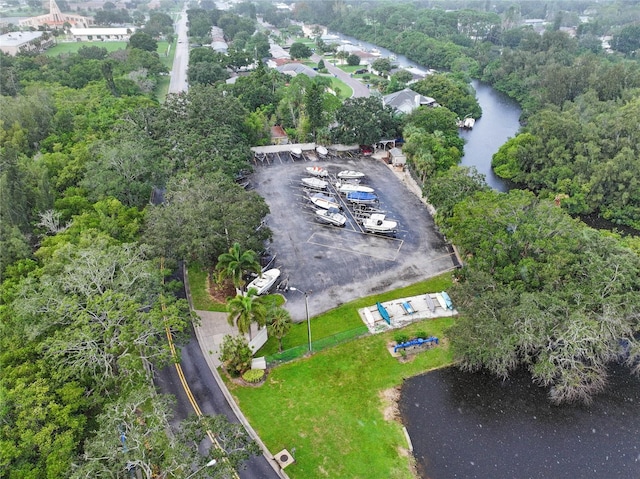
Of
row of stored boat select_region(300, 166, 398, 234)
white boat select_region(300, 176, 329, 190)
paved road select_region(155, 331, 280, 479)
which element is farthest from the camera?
white boat select_region(300, 176, 329, 190)

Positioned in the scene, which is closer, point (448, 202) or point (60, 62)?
point (448, 202)

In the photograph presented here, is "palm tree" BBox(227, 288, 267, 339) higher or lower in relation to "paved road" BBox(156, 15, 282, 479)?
higher

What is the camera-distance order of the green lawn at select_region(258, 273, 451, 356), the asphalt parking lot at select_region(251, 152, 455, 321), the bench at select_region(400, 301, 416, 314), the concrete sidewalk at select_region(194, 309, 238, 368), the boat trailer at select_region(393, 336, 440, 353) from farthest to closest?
the asphalt parking lot at select_region(251, 152, 455, 321) < the bench at select_region(400, 301, 416, 314) < the green lawn at select_region(258, 273, 451, 356) < the boat trailer at select_region(393, 336, 440, 353) < the concrete sidewalk at select_region(194, 309, 238, 368)

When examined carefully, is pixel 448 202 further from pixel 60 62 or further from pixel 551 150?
pixel 60 62

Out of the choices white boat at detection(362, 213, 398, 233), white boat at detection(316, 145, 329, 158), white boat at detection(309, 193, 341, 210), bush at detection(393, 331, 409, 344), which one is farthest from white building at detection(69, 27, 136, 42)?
bush at detection(393, 331, 409, 344)

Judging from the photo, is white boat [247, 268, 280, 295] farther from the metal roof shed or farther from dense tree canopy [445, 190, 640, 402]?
the metal roof shed

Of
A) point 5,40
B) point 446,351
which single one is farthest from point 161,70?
point 446,351

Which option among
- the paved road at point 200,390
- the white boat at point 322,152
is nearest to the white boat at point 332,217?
the white boat at point 322,152
